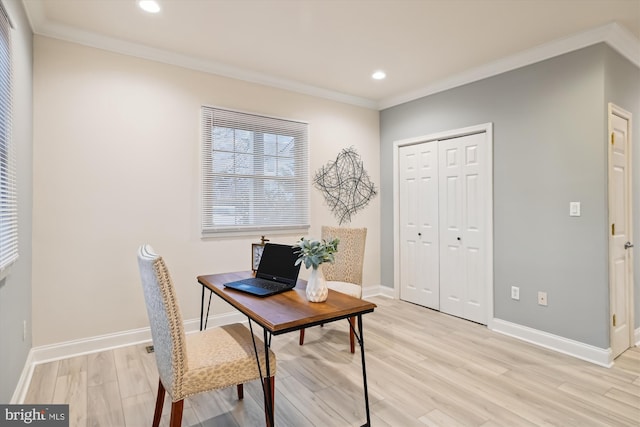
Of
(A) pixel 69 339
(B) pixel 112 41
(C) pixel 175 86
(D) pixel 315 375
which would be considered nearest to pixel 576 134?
(D) pixel 315 375

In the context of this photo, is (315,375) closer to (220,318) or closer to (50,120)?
(220,318)

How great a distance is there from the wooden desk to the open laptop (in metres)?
0.06

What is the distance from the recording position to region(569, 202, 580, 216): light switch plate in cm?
280

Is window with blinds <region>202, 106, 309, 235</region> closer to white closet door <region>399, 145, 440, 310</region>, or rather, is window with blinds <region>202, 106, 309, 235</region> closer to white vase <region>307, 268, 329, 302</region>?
→ white closet door <region>399, 145, 440, 310</region>

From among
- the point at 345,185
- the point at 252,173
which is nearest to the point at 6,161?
the point at 252,173

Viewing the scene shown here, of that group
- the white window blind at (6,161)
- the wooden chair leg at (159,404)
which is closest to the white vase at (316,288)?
the wooden chair leg at (159,404)

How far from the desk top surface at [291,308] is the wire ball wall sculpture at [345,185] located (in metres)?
2.17

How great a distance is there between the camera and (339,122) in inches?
169

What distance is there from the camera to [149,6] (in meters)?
2.41

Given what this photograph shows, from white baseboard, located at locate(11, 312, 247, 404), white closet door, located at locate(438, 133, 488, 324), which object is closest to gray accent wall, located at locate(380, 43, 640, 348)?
white closet door, located at locate(438, 133, 488, 324)

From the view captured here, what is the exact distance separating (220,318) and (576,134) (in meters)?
3.63

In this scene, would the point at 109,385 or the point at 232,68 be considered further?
the point at 232,68

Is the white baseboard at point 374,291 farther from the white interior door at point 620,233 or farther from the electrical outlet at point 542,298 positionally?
the white interior door at point 620,233

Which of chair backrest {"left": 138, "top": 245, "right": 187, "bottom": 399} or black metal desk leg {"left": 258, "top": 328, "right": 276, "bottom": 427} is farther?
black metal desk leg {"left": 258, "top": 328, "right": 276, "bottom": 427}
